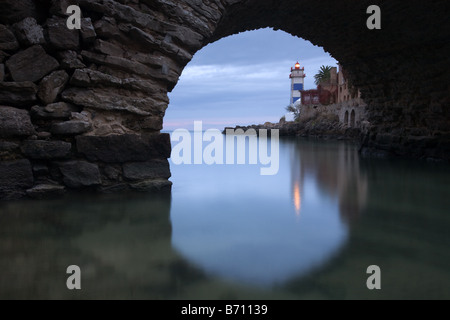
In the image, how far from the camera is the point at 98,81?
4.51m

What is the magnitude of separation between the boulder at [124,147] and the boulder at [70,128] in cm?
9

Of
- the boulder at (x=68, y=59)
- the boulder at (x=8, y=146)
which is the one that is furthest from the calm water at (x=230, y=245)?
the boulder at (x=68, y=59)

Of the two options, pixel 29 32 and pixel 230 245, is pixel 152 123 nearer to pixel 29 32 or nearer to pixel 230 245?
pixel 29 32

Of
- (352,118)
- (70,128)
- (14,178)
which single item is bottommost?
(14,178)

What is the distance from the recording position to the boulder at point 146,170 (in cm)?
476

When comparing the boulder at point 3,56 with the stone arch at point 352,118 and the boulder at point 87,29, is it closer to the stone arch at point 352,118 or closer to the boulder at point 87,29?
the boulder at point 87,29

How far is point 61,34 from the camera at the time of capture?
4.32 m

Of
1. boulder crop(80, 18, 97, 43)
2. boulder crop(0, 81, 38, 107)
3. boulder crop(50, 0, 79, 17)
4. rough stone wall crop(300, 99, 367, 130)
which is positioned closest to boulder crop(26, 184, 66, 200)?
boulder crop(0, 81, 38, 107)

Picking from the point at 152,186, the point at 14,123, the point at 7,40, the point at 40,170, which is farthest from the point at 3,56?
the point at 152,186

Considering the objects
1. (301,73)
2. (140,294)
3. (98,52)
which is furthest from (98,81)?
(301,73)

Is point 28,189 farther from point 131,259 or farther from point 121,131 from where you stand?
point 131,259

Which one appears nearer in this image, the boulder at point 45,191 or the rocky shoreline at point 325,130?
the boulder at point 45,191

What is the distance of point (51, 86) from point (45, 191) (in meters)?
1.34
